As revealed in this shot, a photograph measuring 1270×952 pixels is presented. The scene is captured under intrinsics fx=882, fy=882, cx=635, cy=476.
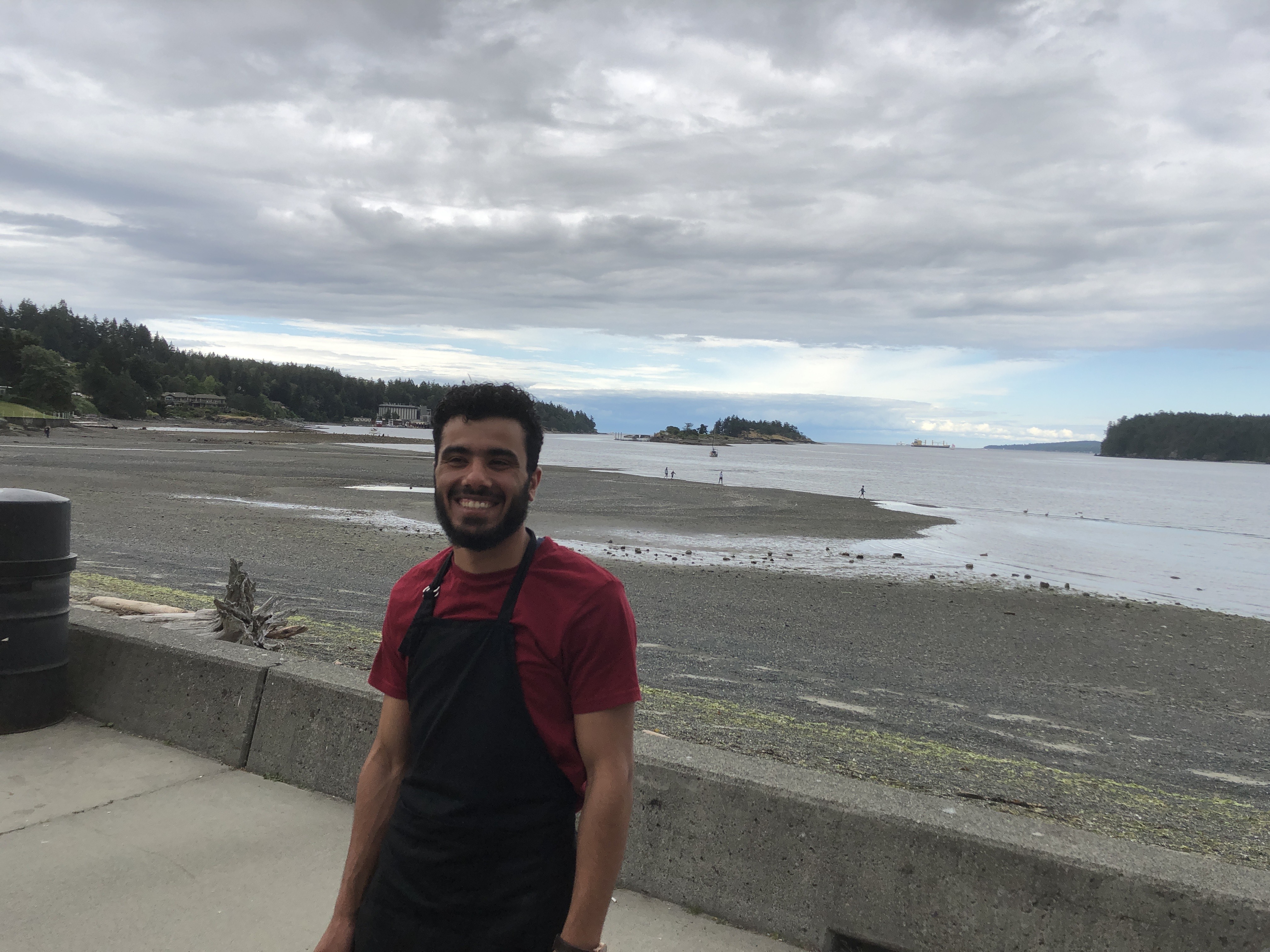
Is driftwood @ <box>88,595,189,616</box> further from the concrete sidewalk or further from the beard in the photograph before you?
the beard

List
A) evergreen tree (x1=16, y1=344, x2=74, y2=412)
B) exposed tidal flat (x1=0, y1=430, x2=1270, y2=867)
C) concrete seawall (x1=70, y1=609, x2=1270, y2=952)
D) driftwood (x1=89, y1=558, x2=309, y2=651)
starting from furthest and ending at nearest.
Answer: evergreen tree (x1=16, y1=344, x2=74, y2=412) < driftwood (x1=89, y1=558, x2=309, y2=651) < exposed tidal flat (x1=0, y1=430, x2=1270, y2=867) < concrete seawall (x1=70, y1=609, x2=1270, y2=952)

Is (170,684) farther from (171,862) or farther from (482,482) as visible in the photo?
(482,482)

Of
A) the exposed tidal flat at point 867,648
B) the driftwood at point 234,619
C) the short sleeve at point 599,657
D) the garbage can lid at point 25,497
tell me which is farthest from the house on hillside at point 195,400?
the short sleeve at point 599,657

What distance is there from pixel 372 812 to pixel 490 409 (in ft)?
3.29

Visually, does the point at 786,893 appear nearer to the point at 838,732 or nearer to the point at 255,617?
the point at 838,732

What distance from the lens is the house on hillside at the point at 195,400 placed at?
15988 centimetres

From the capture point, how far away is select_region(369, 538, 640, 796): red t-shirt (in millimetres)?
1838

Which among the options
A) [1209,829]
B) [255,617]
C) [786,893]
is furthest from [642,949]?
[255,617]

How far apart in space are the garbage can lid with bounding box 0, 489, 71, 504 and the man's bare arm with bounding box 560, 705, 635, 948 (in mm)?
3535

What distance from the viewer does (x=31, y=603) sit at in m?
4.32

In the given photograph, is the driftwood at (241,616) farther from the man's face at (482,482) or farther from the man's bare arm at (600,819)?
the man's bare arm at (600,819)

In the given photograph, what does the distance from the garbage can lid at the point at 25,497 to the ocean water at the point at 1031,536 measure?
13.3 m

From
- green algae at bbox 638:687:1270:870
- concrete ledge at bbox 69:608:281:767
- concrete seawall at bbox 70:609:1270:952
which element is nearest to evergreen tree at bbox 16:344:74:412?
concrete ledge at bbox 69:608:281:767

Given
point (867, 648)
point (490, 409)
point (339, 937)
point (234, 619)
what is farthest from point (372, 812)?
point (867, 648)
